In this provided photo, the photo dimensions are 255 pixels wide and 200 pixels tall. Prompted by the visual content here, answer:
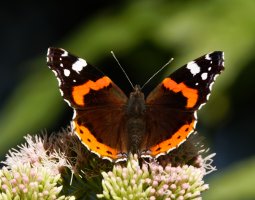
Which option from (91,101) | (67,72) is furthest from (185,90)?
(67,72)

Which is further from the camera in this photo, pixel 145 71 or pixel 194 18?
pixel 145 71

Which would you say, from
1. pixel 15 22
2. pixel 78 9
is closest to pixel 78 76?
pixel 78 9

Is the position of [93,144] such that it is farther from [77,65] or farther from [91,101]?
[77,65]

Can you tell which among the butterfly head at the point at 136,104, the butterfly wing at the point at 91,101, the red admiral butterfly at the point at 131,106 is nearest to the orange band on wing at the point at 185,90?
the red admiral butterfly at the point at 131,106

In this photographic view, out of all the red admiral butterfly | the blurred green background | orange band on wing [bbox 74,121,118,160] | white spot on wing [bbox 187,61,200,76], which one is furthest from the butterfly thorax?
the blurred green background

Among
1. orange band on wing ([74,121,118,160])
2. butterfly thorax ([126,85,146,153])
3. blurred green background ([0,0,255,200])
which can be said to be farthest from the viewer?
blurred green background ([0,0,255,200])

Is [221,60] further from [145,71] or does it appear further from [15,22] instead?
[15,22]

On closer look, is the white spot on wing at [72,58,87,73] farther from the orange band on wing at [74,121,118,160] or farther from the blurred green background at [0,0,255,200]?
the blurred green background at [0,0,255,200]
